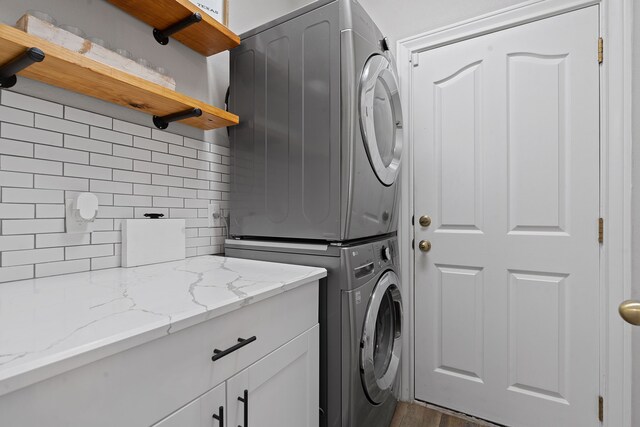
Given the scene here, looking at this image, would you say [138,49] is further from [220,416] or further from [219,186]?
[220,416]

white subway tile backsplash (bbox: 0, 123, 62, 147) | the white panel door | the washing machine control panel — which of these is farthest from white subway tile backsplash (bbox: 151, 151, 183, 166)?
the white panel door

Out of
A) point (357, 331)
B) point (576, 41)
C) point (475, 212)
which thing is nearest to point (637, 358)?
point (475, 212)

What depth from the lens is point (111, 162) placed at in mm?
1161

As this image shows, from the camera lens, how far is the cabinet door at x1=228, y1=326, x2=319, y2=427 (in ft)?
2.58

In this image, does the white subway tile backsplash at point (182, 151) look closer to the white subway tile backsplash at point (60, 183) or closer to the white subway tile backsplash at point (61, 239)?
the white subway tile backsplash at point (60, 183)

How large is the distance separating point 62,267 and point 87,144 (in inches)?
17.1

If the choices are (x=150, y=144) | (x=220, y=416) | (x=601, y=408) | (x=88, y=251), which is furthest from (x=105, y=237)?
(x=601, y=408)

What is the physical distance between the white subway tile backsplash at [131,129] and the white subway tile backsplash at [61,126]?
105 mm

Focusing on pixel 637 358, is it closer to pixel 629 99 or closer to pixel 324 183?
pixel 629 99

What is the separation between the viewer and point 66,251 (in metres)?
1.04

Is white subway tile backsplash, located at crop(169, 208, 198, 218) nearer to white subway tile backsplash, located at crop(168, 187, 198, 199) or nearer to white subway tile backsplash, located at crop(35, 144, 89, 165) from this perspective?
white subway tile backsplash, located at crop(168, 187, 198, 199)

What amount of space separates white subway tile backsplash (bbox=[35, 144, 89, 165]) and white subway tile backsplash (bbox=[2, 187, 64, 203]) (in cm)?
11

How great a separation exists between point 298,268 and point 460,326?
1.17 metres

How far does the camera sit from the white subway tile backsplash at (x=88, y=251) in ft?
3.44
